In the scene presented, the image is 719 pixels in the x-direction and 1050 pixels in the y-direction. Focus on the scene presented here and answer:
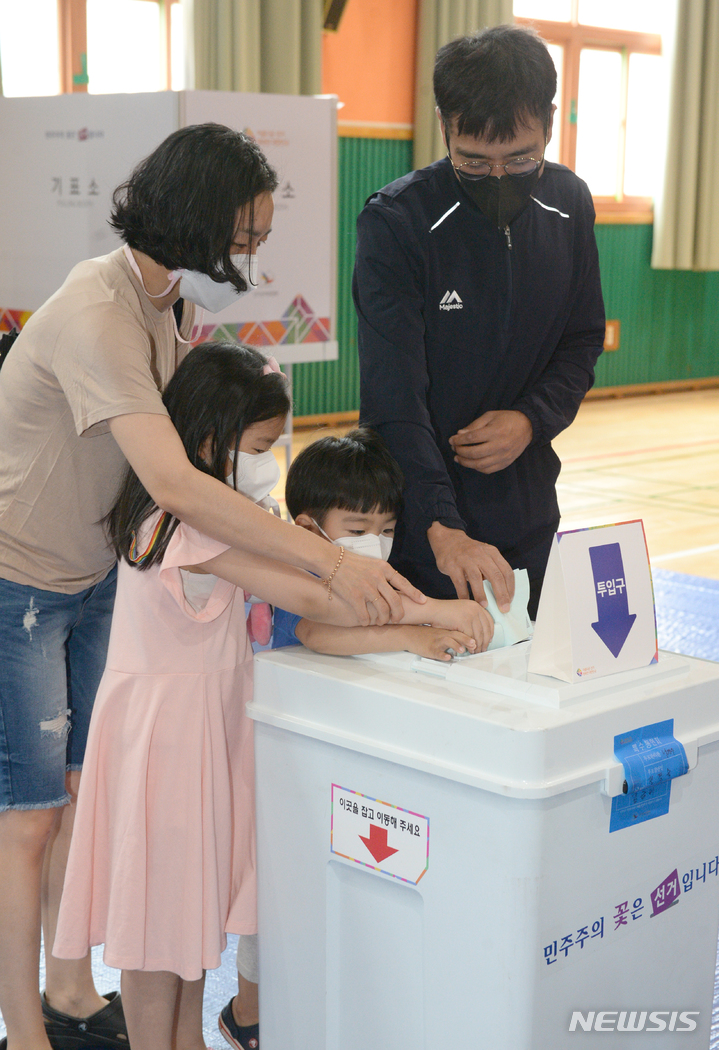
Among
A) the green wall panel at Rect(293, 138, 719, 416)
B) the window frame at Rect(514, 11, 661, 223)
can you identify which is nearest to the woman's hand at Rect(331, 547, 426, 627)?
the green wall panel at Rect(293, 138, 719, 416)

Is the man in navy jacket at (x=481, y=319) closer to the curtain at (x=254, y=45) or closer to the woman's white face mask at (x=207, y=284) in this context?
the woman's white face mask at (x=207, y=284)

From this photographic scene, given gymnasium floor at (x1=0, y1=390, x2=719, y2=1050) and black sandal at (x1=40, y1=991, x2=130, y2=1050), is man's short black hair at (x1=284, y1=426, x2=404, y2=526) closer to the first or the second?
gymnasium floor at (x1=0, y1=390, x2=719, y2=1050)

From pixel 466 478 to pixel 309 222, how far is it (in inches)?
81.7

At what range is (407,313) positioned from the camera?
4.47 feet

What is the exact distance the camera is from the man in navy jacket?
4.18 ft

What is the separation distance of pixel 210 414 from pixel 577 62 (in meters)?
7.26

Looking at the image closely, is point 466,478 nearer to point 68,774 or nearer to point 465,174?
point 465,174

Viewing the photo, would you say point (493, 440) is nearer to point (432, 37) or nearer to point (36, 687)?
point (36, 687)

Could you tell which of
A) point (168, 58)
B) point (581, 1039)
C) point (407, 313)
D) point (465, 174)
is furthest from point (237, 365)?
point (168, 58)

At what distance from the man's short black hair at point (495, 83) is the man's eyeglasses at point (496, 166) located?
0.04m

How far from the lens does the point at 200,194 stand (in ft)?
3.81

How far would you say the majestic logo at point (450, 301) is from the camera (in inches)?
55.1

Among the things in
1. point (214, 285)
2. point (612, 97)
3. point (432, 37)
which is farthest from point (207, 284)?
point (612, 97)

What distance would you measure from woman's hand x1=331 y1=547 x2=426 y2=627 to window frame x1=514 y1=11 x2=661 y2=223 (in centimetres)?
690
